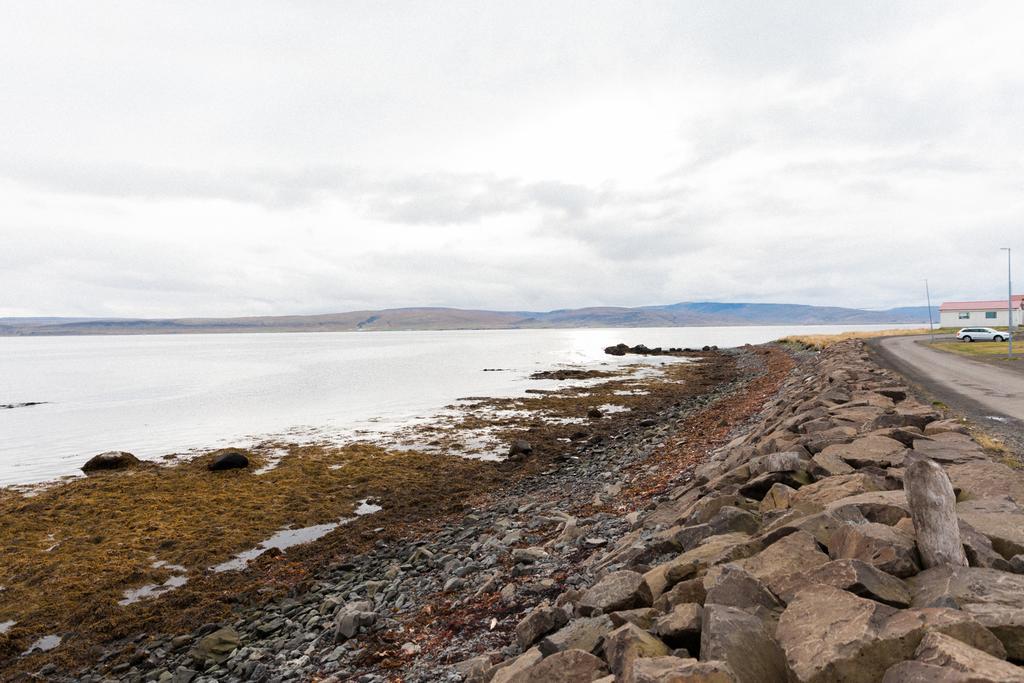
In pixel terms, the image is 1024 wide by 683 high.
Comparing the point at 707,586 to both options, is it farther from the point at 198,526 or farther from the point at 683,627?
the point at 198,526

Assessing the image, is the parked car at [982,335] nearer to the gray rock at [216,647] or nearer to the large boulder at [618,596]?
the large boulder at [618,596]

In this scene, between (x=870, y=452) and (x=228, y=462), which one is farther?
(x=228, y=462)

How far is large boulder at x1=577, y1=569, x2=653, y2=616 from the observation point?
598 centimetres

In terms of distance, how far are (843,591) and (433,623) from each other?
6.35 m

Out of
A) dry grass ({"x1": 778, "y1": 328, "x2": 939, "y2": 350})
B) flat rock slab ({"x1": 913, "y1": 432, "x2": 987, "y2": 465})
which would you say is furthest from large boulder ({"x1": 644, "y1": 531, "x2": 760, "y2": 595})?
dry grass ({"x1": 778, "y1": 328, "x2": 939, "y2": 350})

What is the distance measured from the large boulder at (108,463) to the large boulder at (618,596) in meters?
24.7

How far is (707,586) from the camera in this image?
5.27 metres

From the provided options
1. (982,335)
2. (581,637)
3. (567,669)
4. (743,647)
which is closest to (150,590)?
(581,637)

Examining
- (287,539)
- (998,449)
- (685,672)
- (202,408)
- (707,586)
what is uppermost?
(685,672)

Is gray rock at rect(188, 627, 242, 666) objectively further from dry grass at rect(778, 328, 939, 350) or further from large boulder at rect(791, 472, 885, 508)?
dry grass at rect(778, 328, 939, 350)

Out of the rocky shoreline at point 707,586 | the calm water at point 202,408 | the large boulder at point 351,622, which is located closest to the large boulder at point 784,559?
the rocky shoreline at point 707,586

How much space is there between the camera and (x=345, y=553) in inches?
540

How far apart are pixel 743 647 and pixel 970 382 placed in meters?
27.3

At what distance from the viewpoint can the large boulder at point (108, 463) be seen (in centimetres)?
2338
